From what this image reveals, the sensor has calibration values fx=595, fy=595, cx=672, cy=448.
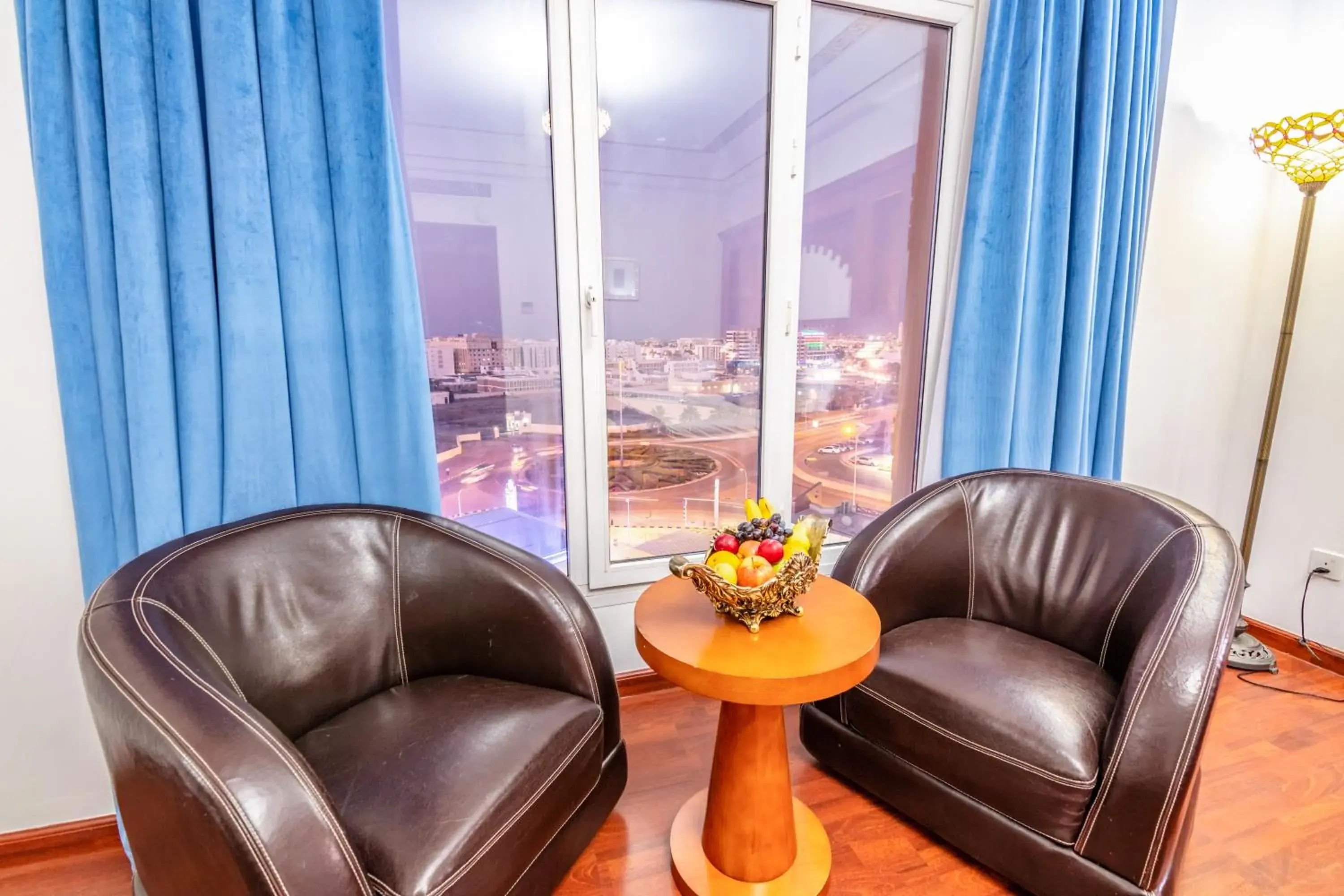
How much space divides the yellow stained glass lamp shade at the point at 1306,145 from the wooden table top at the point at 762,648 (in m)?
2.02

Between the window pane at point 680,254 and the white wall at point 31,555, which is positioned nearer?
the white wall at point 31,555

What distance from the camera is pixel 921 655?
144cm

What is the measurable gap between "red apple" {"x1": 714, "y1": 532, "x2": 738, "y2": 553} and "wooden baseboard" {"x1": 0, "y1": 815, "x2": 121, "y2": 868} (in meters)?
1.63

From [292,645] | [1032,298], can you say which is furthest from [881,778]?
[1032,298]

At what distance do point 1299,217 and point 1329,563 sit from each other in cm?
124

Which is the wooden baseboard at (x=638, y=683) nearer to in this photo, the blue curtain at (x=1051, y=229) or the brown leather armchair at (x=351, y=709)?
the brown leather armchair at (x=351, y=709)

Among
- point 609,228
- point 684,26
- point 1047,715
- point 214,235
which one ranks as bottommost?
point 1047,715

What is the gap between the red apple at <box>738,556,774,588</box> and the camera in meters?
1.16

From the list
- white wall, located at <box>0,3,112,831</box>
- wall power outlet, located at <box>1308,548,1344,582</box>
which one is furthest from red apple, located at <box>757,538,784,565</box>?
wall power outlet, located at <box>1308,548,1344,582</box>

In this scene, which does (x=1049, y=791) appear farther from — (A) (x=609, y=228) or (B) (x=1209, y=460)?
(B) (x=1209, y=460)

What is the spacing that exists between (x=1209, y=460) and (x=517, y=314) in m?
2.77

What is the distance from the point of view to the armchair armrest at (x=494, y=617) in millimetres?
1309

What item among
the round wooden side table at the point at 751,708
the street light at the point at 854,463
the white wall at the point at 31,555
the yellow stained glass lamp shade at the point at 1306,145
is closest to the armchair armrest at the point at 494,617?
the round wooden side table at the point at 751,708

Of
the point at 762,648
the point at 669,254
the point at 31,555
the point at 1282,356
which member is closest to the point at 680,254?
the point at 669,254
